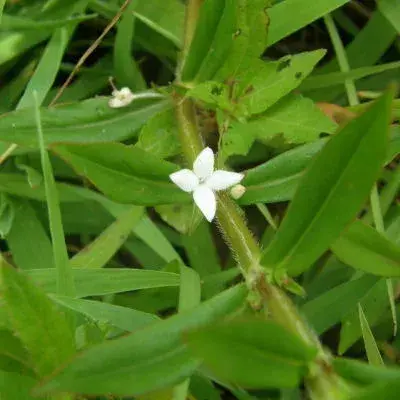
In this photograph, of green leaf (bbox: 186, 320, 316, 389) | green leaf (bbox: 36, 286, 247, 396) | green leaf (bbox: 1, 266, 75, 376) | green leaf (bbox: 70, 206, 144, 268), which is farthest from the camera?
green leaf (bbox: 70, 206, 144, 268)

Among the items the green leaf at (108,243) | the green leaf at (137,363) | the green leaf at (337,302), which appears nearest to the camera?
the green leaf at (137,363)

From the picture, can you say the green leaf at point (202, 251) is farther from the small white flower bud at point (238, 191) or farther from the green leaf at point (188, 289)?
Answer: the small white flower bud at point (238, 191)

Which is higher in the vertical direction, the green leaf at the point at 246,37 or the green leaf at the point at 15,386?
the green leaf at the point at 246,37

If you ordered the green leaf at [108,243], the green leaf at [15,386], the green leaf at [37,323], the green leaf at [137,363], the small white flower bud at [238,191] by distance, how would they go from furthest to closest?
the green leaf at [108,243] → the small white flower bud at [238,191] → the green leaf at [15,386] → the green leaf at [37,323] → the green leaf at [137,363]

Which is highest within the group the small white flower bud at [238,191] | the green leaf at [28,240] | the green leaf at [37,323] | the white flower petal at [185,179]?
the green leaf at [28,240]

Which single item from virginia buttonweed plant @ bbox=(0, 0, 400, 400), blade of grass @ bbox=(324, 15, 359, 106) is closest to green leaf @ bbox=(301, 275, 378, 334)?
virginia buttonweed plant @ bbox=(0, 0, 400, 400)

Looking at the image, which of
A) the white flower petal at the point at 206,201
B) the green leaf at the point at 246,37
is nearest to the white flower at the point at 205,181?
the white flower petal at the point at 206,201

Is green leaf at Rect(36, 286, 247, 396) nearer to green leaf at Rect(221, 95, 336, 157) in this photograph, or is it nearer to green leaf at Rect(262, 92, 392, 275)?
green leaf at Rect(262, 92, 392, 275)

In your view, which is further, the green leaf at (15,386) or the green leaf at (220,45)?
the green leaf at (220,45)

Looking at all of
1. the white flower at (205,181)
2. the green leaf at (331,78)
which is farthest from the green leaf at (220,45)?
the green leaf at (331,78)
